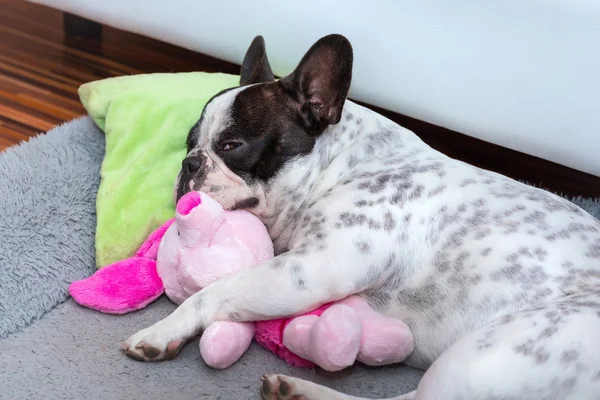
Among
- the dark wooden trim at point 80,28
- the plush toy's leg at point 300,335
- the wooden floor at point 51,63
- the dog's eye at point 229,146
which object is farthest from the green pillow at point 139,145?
the dark wooden trim at point 80,28

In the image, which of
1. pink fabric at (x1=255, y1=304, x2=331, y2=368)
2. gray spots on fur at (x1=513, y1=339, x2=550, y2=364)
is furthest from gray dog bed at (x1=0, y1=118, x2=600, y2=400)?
gray spots on fur at (x1=513, y1=339, x2=550, y2=364)

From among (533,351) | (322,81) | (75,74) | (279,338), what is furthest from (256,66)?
(75,74)

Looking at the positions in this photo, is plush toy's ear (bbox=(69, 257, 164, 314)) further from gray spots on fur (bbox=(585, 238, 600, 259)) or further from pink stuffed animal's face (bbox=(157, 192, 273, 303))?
gray spots on fur (bbox=(585, 238, 600, 259))

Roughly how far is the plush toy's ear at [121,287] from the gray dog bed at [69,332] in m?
0.03

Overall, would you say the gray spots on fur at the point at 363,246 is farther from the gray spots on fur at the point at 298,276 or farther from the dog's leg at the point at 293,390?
the dog's leg at the point at 293,390

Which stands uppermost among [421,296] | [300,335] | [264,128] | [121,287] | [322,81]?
[322,81]

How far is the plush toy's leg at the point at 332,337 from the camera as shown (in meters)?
1.81

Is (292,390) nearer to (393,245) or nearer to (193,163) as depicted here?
(393,245)

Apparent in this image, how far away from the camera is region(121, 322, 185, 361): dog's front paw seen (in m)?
1.87

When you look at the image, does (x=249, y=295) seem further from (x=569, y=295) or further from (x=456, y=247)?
(x=569, y=295)

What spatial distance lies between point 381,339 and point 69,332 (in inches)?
30.8

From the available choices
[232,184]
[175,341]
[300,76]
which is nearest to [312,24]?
[300,76]

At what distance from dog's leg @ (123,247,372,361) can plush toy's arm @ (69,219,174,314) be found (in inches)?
7.2

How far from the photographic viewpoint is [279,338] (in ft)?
6.48
